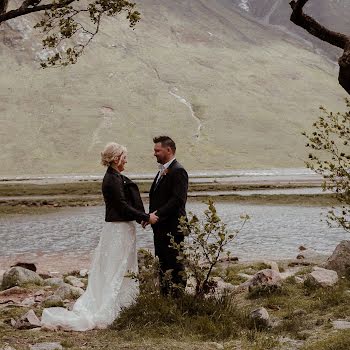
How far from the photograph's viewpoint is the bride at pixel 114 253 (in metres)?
11.4

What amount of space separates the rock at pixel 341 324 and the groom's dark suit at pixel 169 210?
2.94 metres

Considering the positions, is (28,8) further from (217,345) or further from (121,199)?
(217,345)

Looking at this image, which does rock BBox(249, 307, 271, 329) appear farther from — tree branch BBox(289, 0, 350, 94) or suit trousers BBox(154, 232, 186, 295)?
tree branch BBox(289, 0, 350, 94)

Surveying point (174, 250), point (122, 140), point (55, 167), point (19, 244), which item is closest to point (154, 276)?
point (174, 250)

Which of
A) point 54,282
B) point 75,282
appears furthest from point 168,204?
point 75,282

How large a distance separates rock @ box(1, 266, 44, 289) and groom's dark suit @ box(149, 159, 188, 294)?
6415 mm

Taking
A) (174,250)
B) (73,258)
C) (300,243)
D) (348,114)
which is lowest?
(73,258)

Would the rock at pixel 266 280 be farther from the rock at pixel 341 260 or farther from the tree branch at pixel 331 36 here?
the tree branch at pixel 331 36

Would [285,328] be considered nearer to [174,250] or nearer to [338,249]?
[174,250]

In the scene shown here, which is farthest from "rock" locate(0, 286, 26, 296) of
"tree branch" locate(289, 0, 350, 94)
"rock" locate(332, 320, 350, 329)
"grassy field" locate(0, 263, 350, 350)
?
"tree branch" locate(289, 0, 350, 94)

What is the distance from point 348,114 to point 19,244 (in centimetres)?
2415

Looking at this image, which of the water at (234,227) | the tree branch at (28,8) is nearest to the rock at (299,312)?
the tree branch at (28,8)

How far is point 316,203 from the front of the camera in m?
57.8

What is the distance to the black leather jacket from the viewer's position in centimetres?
1156
